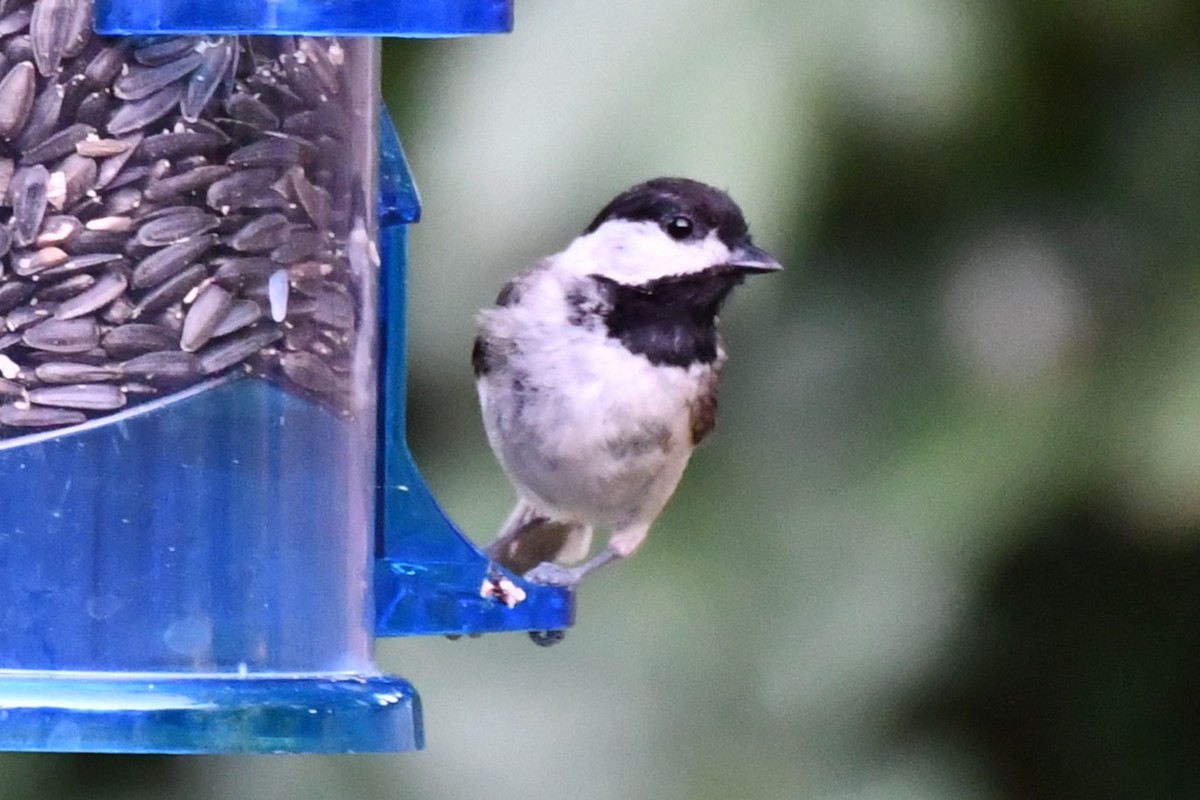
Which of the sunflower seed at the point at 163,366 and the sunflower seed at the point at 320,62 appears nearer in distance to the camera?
the sunflower seed at the point at 163,366

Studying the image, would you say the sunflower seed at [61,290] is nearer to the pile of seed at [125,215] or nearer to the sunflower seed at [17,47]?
the pile of seed at [125,215]

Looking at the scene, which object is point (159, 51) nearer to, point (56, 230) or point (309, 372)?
point (56, 230)

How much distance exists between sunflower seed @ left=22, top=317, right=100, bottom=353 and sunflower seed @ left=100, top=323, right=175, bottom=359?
1 centimetres

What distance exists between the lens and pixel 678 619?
9.40 ft

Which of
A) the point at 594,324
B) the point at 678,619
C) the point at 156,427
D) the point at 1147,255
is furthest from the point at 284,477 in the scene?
the point at 1147,255

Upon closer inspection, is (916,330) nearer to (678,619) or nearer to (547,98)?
(678,619)

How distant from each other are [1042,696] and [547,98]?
1.26 metres

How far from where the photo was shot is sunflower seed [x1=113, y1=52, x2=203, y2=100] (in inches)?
75.7

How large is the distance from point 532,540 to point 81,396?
3.37 feet

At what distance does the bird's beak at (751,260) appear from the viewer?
98.4 inches

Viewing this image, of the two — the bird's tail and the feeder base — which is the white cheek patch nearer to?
the bird's tail

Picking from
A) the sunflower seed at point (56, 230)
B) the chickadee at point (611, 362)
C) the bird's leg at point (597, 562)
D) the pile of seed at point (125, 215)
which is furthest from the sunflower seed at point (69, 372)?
the chickadee at point (611, 362)

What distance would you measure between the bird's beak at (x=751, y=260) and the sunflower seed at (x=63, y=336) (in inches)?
33.9

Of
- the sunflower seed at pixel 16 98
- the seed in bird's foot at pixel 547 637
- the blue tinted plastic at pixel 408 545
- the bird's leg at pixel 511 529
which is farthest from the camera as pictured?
the bird's leg at pixel 511 529
